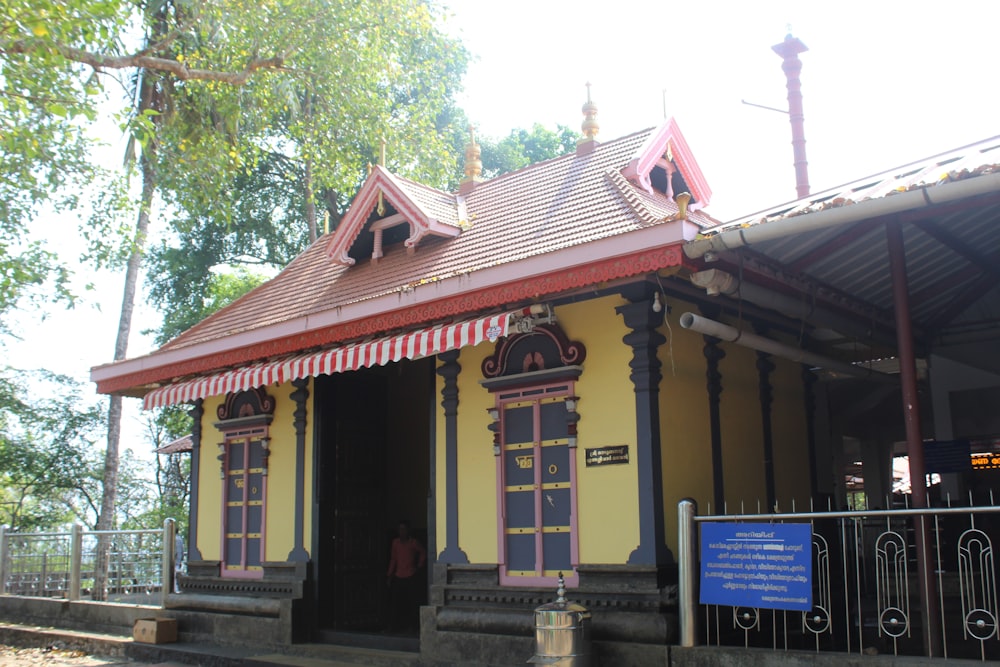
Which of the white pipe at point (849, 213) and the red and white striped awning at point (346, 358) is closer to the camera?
the white pipe at point (849, 213)

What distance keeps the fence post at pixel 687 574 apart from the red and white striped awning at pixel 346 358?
2199 mm

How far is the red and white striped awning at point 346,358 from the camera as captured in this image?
8047mm

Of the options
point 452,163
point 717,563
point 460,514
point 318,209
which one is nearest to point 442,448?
point 460,514

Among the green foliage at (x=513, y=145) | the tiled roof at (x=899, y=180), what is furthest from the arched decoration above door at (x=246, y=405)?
the green foliage at (x=513, y=145)

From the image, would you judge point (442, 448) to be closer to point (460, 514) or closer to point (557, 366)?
point (460, 514)

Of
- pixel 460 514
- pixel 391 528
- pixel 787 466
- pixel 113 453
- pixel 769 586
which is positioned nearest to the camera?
pixel 769 586

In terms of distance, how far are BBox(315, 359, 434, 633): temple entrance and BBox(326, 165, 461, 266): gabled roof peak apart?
1606 mm

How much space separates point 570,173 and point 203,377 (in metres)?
5.30

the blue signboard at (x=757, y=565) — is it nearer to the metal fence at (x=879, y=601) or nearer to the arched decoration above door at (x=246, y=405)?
the metal fence at (x=879, y=601)

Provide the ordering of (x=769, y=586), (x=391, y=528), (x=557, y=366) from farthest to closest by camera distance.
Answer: (x=391, y=528), (x=557, y=366), (x=769, y=586)

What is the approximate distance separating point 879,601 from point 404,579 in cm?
725

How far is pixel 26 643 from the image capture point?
521 inches

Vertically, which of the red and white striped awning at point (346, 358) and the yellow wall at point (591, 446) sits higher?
the red and white striped awning at point (346, 358)

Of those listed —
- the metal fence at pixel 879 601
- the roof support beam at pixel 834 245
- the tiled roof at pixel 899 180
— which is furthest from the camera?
the roof support beam at pixel 834 245
